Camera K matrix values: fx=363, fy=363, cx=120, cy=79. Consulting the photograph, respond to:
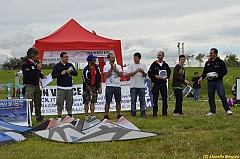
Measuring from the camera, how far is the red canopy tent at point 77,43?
11570 mm

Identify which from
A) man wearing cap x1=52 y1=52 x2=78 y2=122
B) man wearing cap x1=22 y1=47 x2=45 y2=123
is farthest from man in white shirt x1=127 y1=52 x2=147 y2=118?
man wearing cap x1=22 y1=47 x2=45 y2=123

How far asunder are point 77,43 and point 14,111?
12.9ft

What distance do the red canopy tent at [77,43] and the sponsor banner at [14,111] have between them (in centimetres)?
298

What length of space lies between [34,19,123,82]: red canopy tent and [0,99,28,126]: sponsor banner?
2.98m

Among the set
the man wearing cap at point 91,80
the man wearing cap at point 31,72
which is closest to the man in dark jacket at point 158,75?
the man wearing cap at point 91,80

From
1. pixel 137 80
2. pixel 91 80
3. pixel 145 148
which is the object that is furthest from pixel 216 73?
pixel 145 148

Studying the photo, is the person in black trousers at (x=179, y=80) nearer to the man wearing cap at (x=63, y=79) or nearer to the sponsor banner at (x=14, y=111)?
the man wearing cap at (x=63, y=79)

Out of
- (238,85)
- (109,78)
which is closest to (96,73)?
(109,78)

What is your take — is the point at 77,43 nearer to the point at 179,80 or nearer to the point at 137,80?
the point at 137,80

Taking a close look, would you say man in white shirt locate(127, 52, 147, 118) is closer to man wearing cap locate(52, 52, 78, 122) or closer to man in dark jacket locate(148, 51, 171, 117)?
man in dark jacket locate(148, 51, 171, 117)

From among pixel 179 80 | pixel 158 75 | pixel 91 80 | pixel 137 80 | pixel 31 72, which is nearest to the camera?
pixel 31 72

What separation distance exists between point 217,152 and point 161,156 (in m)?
0.85

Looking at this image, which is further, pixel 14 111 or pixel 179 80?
pixel 179 80

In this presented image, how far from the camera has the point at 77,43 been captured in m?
11.9
